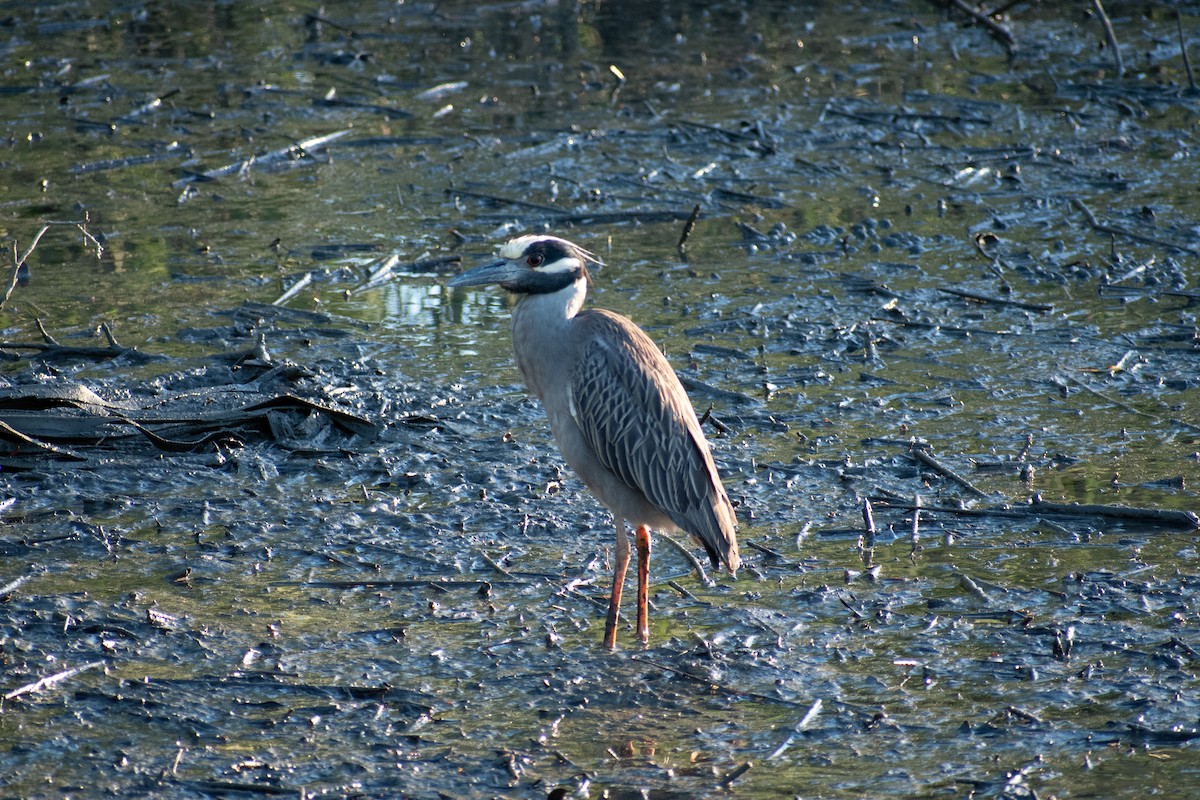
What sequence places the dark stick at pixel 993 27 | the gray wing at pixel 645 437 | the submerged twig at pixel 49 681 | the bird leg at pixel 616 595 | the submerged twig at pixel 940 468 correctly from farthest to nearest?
the dark stick at pixel 993 27 → the submerged twig at pixel 940 468 → the gray wing at pixel 645 437 → the bird leg at pixel 616 595 → the submerged twig at pixel 49 681

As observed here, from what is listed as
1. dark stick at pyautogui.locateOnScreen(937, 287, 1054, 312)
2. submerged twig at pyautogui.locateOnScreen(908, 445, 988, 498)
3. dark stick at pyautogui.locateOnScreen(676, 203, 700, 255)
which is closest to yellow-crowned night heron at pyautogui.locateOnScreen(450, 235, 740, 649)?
submerged twig at pyautogui.locateOnScreen(908, 445, 988, 498)

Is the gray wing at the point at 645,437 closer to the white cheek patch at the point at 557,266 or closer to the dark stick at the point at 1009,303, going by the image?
the white cheek patch at the point at 557,266

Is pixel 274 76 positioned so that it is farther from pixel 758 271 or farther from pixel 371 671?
pixel 371 671

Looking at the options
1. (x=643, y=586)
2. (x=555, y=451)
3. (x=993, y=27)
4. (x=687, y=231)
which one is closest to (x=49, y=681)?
(x=643, y=586)

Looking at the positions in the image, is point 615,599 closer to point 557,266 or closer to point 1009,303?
point 557,266

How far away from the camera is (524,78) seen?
1304 centimetres

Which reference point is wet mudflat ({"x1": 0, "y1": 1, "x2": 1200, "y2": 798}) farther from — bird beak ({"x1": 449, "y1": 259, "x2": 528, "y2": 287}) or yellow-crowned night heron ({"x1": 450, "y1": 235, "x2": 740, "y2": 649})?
bird beak ({"x1": 449, "y1": 259, "x2": 528, "y2": 287})

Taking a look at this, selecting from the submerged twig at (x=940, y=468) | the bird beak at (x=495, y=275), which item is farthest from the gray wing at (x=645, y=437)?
the submerged twig at (x=940, y=468)

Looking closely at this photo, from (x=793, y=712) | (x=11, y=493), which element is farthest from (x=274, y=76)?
(x=793, y=712)

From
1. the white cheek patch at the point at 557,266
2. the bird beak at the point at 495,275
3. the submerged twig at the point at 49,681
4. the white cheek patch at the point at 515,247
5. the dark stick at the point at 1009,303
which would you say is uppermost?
the white cheek patch at the point at 515,247

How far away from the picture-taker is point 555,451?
6586 millimetres

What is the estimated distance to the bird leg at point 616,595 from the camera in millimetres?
5023

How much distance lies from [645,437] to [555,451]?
1.41 meters

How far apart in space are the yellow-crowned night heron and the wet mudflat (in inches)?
14.5
